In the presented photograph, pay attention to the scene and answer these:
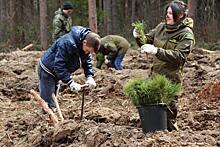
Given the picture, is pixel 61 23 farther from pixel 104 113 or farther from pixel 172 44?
pixel 172 44

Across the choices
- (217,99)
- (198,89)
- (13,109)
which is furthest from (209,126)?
(13,109)

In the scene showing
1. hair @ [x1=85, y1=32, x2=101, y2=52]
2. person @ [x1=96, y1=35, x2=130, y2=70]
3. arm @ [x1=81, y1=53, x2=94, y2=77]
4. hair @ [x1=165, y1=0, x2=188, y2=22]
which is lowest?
person @ [x1=96, y1=35, x2=130, y2=70]

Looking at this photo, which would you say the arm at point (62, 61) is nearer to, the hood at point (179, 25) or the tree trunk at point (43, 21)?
the hood at point (179, 25)

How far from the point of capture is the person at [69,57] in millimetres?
6238

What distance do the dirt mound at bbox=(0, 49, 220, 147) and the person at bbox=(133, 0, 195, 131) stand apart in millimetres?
689

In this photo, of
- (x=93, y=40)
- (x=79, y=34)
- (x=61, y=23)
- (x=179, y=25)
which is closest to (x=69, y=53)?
(x=79, y=34)

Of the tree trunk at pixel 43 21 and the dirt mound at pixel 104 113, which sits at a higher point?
the dirt mound at pixel 104 113

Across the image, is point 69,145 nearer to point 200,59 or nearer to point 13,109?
point 13,109

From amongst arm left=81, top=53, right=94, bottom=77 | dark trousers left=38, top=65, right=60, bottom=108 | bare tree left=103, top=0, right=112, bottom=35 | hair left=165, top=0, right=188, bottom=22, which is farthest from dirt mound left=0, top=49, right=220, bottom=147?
bare tree left=103, top=0, right=112, bottom=35

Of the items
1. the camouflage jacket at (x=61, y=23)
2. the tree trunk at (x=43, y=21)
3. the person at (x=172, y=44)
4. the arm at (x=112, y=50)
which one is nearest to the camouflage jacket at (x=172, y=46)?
the person at (x=172, y=44)

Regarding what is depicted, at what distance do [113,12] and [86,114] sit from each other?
24617 millimetres

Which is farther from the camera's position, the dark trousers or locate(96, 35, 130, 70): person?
locate(96, 35, 130, 70): person

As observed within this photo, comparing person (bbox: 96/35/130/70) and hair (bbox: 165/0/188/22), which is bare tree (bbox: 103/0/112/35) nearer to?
person (bbox: 96/35/130/70)

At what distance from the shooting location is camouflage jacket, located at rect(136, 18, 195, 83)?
5.60m
